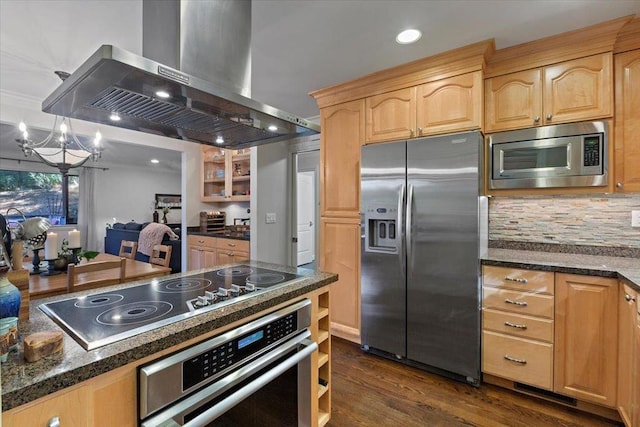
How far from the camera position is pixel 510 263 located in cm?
199

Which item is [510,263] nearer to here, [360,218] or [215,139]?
[360,218]

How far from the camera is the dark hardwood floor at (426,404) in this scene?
5.81 ft

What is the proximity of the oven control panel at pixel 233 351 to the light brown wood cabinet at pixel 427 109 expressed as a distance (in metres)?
1.76

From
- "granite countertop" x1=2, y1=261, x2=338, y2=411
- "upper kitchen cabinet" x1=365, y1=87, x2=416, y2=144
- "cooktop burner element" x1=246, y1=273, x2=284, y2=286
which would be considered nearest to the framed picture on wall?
"upper kitchen cabinet" x1=365, y1=87, x2=416, y2=144

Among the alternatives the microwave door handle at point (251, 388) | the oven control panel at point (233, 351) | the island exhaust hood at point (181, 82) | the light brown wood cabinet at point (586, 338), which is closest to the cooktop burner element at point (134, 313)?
the oven control panel at point (233, 351)

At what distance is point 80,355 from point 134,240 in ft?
18.0

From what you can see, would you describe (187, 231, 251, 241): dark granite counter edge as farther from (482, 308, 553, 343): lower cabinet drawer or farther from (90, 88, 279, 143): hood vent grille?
(482, 308, 553, 343): lower cabinet drawer

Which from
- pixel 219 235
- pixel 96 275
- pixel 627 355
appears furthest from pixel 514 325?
pixel 219 235

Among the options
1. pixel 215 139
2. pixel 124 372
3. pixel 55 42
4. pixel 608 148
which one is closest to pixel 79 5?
pixel 55 42

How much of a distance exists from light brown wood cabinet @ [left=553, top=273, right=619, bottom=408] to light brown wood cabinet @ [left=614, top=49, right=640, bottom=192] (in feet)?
2.29

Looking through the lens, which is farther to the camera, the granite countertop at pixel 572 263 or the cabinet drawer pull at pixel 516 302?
the cabinet drawer pull at pixel 516 302

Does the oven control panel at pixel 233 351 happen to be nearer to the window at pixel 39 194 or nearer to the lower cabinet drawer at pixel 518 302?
the lower cabinet drawer at pixel 518 302

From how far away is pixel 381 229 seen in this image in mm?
2484

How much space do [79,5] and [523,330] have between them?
3326 mm
